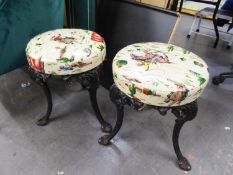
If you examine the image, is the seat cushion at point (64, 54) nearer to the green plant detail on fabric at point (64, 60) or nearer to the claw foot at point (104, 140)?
the green plant detail on fabric at point (64, 60)

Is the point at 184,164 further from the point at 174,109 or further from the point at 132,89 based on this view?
the point at 132,89

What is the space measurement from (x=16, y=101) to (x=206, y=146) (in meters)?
1.20

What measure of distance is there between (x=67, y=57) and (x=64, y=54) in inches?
0.9

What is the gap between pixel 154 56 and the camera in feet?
2.84

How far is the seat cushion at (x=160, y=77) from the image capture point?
717mm

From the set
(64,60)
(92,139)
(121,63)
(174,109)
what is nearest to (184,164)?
(174,109)

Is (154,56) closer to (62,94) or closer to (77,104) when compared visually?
(77,104)

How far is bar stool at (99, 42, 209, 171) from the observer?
0.72 meters

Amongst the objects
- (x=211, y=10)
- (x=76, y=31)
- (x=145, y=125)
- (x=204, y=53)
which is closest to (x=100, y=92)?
(x=145, y=125)

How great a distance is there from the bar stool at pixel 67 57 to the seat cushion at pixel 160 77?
0.47 feet

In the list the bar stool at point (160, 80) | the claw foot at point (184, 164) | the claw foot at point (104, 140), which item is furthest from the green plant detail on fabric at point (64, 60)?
the claw foot at point (184, 164)

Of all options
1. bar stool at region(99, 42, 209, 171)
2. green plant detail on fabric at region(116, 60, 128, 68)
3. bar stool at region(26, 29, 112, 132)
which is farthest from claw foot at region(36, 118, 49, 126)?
green plant detail on fabric at region(116, 60, 128, 68)

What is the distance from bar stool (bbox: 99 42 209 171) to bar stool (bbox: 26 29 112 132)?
0.46ft

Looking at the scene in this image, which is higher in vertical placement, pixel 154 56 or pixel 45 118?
pixel 154 56
